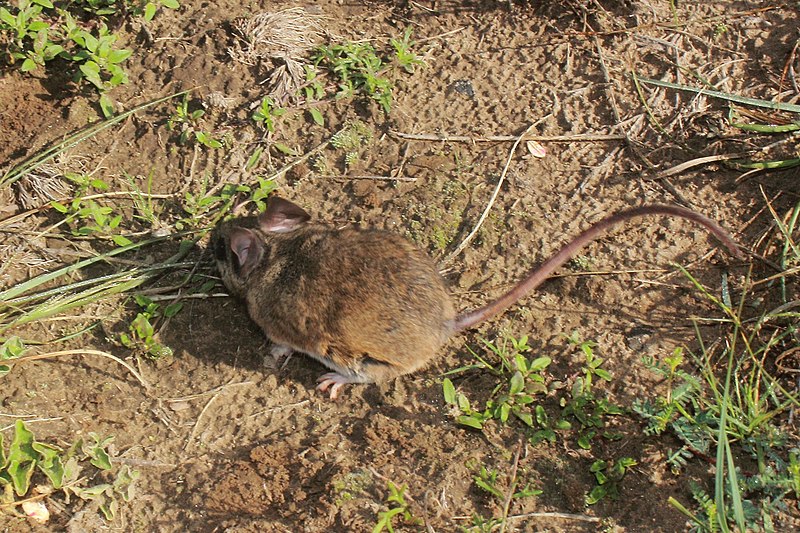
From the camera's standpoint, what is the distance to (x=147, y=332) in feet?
14.9

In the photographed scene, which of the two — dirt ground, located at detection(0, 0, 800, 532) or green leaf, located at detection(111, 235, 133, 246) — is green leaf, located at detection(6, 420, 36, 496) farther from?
green leaf, located at detection(111, 235, 133, 246)

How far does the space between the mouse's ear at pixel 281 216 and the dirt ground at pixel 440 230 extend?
34 centimetres

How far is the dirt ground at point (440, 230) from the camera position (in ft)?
13.0

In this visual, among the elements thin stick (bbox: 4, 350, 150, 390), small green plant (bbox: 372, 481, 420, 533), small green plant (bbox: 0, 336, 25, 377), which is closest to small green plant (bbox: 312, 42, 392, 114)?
thin stick (bbox: 4, 350, 150, 390)

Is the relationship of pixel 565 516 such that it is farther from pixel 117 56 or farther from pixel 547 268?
pixel 117 56

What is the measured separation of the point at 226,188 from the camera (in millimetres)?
5211

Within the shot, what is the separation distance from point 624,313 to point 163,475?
2790 mm

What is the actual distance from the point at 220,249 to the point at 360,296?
1202 millimetres

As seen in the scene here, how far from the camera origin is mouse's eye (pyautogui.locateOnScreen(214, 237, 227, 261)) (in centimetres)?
485

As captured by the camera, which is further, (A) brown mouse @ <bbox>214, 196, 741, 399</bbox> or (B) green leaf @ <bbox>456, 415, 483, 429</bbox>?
(A) brown mouse @ <bbox>214, 196, 741, 399</bbox>

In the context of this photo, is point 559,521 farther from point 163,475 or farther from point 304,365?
A: point 163,475

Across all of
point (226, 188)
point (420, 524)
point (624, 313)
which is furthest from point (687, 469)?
point (226, 188)

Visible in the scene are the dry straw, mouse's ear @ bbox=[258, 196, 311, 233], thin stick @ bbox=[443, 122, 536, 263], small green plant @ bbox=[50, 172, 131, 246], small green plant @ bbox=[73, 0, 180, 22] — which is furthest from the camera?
small green plant @ bbox=[73, 0, 180, 22]

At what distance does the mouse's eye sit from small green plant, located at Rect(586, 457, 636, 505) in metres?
2.58
